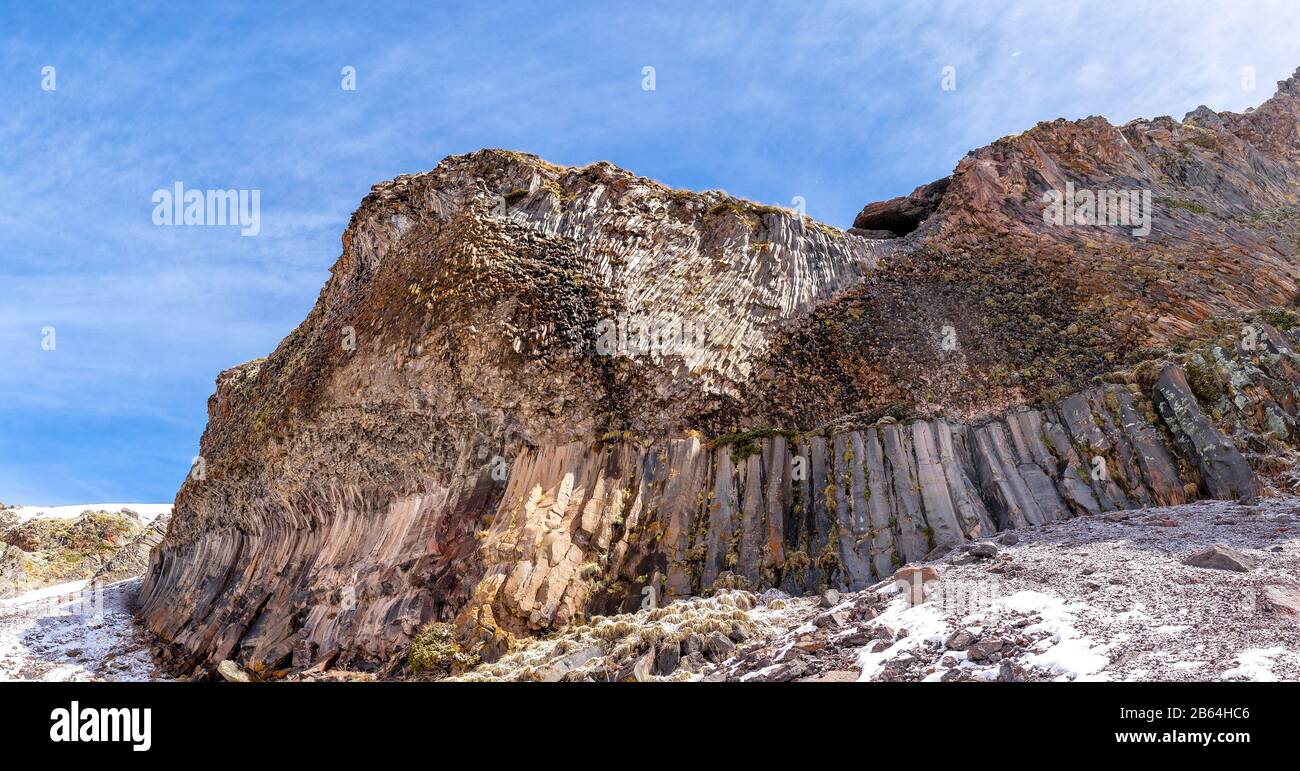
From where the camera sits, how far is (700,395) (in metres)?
18.8

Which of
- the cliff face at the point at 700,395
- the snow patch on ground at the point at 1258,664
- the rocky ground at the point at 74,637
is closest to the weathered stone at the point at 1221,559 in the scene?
the snow patch on ground at the point at 1258,664

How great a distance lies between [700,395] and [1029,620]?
34.4ft

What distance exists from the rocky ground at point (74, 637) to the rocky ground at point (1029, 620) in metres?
13.7

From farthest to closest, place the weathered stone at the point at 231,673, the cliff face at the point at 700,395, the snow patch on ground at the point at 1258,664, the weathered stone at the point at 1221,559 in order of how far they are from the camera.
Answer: the weathered stone at the point at 231,673 < the cliff face at the point at 700,395 < the weathered stone at the point at 1221,559 < the snow patch on ground at the point at 1258,664

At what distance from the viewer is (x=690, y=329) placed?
19.5 metres

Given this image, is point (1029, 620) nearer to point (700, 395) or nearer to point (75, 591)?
point (700, 395)

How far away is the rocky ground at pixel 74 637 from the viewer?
20.9 metres

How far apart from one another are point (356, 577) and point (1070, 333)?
695 inches

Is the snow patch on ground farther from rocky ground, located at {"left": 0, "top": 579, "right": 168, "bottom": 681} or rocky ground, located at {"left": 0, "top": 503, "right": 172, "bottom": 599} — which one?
rocky ground, located at {"left": 0, "top": 503, "right": 172, "bottom": 599}

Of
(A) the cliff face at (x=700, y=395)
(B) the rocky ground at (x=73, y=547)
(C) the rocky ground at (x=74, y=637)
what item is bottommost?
(C) the rocky ground at (x=74, y=637)

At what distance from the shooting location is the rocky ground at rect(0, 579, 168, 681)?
20.9 metres

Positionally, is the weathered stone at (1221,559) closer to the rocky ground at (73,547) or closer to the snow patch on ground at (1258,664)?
the snow patch on ground at (1258,664)

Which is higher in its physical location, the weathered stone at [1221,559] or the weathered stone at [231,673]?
the weathered stone at [1221,559]
